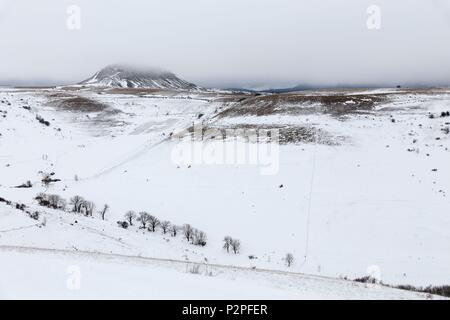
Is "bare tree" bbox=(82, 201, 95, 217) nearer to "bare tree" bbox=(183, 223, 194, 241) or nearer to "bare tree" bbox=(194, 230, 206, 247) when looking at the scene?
"bare tree" bbox=(183, 223, 194, 241)

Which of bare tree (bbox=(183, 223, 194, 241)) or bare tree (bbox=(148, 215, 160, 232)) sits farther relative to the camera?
bare tree (bbox=(148, 215, 160, 232))

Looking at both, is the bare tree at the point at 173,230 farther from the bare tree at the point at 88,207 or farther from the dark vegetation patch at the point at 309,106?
the dark vegetation patch at the point at 309,106

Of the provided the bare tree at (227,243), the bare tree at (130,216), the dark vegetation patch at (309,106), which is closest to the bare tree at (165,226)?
the bare tree at (130,216)

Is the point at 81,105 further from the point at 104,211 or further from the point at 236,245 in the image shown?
the point at 236,245

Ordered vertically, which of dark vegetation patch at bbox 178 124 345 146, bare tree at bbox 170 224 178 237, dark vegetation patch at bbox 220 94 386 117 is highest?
dark vegetation patch at bbox 220 94 386 117

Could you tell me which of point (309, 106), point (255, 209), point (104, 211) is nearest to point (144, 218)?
point (104, 211)

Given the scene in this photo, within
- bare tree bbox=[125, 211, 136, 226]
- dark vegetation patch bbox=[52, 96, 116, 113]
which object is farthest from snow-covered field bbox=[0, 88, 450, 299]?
dark vegetation patch bbox=[52, 96, 116, 113]
